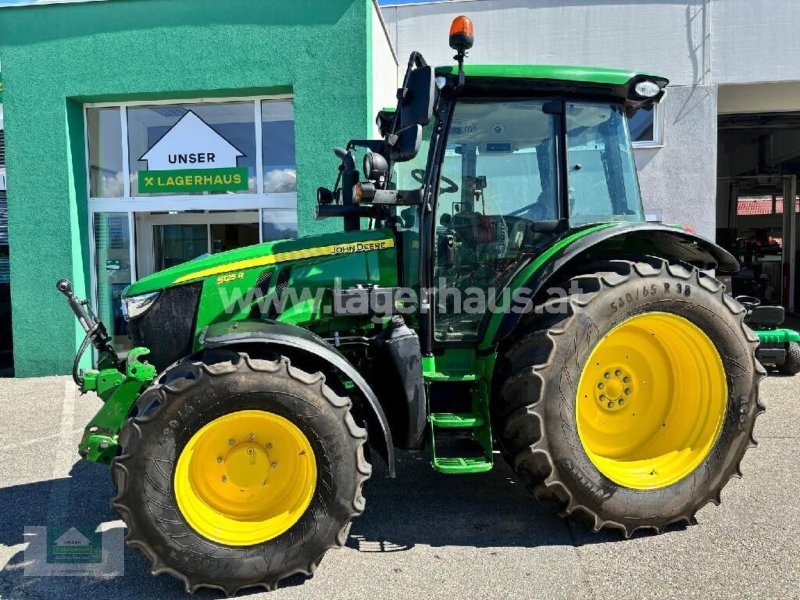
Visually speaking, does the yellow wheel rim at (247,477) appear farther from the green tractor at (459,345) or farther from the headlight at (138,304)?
the headlight at (138,304)

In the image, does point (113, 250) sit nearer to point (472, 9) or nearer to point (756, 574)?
point (472, 9)

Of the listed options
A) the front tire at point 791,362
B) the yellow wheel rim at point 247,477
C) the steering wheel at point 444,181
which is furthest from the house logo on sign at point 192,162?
the front tire at point 791,362

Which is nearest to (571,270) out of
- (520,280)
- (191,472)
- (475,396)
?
(520,280)

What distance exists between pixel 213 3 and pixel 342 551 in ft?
21.6

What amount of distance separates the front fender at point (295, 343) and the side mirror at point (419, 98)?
1.17m

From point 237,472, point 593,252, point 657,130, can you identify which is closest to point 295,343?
point 237,472

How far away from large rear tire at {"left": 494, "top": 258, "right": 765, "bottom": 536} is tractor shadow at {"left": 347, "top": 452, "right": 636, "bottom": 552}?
0.99ft

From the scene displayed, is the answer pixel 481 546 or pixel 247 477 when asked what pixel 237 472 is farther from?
pixel 481 546

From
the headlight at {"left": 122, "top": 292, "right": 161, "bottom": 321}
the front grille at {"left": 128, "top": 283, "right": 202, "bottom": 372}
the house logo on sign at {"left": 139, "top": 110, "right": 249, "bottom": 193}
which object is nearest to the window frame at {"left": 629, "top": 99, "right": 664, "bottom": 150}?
the house logo on sign at {"left": 139, "top": 110, "right": 249, "bottom": 193}

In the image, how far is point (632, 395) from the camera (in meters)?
3.50

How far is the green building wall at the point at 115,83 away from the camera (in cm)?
711

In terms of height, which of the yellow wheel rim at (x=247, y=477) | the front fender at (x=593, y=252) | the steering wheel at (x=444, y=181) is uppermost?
the steering wheel at (x=444, y=181)

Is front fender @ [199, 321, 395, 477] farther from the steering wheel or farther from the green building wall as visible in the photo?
the green building wall

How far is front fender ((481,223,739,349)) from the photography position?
3.21 m
